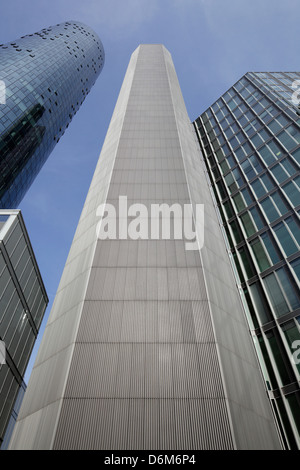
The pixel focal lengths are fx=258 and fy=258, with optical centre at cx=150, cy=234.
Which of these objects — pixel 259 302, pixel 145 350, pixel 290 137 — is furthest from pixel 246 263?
pixel 290 137

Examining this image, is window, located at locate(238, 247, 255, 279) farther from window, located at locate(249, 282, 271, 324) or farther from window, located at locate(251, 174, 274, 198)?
window, located at locate(251, 174, 274, 198)

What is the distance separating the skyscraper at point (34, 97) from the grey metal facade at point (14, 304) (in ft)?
124

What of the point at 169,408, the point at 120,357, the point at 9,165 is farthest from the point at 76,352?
the point at 9,165

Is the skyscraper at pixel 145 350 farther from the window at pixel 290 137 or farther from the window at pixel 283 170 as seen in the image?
the window at pixel 290 137

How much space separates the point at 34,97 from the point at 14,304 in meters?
63.3

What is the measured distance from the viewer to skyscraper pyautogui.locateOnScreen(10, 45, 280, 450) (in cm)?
1023

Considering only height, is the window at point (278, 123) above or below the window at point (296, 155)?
above

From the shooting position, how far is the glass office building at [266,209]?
1897cm

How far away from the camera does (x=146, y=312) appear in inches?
553

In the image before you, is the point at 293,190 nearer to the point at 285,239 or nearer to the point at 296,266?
the point at 285,239

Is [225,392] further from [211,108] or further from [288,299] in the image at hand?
[211,108]

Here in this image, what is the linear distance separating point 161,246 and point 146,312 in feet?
16.6

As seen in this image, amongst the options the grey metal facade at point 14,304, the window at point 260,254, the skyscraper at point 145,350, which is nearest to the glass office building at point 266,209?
the window at point 260,254

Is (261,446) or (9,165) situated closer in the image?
(261,446)
